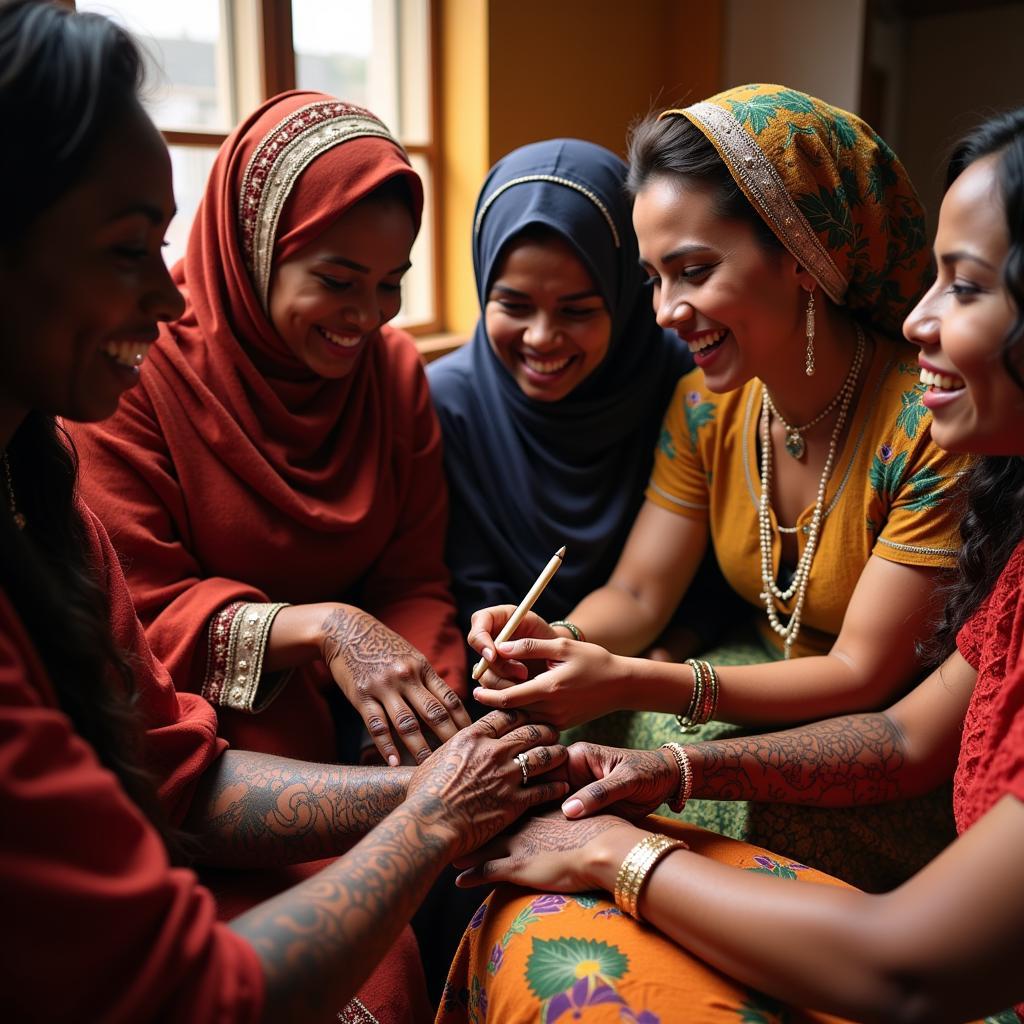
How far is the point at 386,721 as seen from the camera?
5.45 feet

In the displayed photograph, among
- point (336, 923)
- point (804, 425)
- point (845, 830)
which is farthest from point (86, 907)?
point (804, 425)

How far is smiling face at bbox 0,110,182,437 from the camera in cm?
98

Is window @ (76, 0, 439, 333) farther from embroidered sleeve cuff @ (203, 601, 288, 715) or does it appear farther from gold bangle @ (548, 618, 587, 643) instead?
gold bangle @ (548, 618, 587, 643)

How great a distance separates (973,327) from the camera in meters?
1.17

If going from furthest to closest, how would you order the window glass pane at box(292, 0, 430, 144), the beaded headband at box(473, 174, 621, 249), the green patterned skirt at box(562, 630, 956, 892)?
the window glass pane at box(292, 0, 430, 144) < the beaded headband at box(473, 174, 621, 249) < the green patterned skirt at box(562, 630, 956, 892)

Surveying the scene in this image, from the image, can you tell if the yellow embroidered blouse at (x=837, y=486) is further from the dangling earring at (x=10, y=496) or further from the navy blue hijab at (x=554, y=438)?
the dangling earring at (x=10, y=496)

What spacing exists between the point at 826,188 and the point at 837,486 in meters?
0.52

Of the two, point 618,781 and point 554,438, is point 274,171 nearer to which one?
point 554,438

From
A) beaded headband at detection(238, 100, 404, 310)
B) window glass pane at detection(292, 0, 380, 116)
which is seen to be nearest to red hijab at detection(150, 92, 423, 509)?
beaded headband at detection(238, 100, 404, 310)

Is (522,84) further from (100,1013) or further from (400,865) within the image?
(100,1013)

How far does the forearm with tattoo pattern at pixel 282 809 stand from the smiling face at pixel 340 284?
778 millimetres

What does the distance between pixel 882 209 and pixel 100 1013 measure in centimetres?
164

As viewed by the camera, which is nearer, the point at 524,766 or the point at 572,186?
the point at 524,766

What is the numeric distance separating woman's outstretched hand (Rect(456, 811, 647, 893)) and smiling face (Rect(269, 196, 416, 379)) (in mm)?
955
